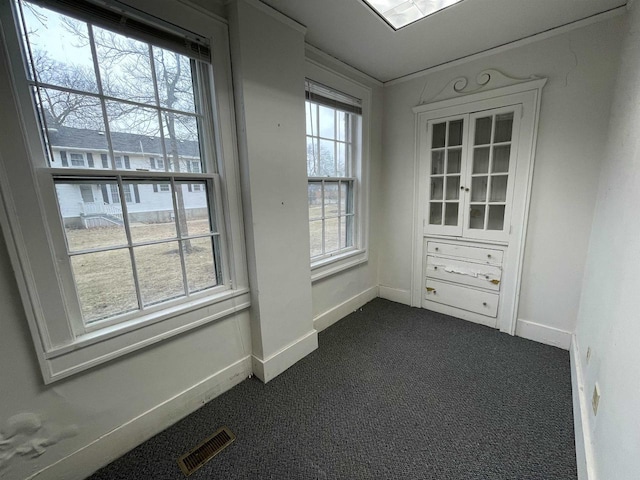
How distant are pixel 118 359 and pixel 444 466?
68.3 inches

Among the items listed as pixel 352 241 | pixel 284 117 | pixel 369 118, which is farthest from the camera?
pixel 352 241

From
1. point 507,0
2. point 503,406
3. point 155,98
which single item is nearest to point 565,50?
point 507,0

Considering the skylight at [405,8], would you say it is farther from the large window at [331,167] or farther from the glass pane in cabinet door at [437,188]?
the glass pane in cabinet door at [437,188]

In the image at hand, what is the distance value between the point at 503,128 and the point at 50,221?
3.14 metres

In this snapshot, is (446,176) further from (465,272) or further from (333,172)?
(333,172)

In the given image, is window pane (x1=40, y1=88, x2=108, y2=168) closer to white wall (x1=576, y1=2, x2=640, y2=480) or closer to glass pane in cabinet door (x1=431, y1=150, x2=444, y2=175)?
white wall (x1=576, y1=2, x2=640, y2=480)

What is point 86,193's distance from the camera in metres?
1.23

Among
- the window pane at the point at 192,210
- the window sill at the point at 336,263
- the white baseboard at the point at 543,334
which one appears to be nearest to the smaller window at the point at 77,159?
the window pane at the point at 192,210

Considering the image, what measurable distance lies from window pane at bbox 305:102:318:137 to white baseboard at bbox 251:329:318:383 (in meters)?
1.74

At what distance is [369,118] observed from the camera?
8.79 feet

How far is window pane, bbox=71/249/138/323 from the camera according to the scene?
4.09ft

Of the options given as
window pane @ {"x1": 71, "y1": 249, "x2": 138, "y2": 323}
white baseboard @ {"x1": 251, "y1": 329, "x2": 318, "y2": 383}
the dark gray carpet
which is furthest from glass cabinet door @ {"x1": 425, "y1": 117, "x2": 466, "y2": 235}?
window pane @ {"x1": 71, "y1": 249, "x2": 138, "y2": 323}

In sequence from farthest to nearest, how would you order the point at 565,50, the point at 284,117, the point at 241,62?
1. the point at 565,50
2. the point at 284,117
3. the point at 241,62

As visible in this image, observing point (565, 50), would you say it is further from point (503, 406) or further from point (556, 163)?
point (503, 406)
